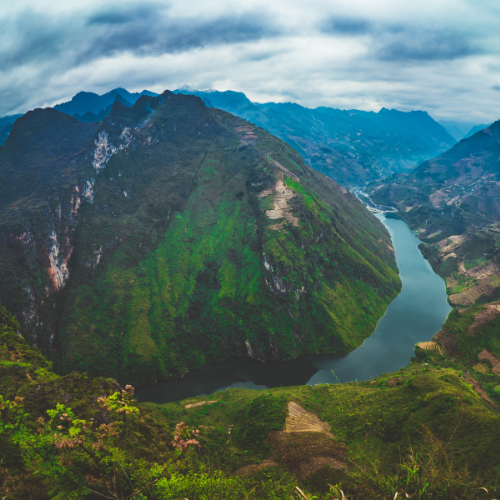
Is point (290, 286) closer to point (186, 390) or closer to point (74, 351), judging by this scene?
point (186, 390)

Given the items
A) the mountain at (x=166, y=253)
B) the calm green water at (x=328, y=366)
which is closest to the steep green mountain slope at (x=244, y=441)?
the calm green water at (x=328, y=366)

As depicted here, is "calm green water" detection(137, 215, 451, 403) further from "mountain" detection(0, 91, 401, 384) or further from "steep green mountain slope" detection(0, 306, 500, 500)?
"steep green mountain slope" detection(0, 306, 500, 500)

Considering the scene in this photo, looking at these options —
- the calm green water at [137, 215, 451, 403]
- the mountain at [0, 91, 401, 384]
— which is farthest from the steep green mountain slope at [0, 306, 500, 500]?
the mountain at [0, 91, 401, 384]

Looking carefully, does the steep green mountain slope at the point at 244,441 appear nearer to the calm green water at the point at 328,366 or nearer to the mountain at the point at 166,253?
the calm green water at the point at 328,366

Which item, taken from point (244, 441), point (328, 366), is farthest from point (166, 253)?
point (244, 441)

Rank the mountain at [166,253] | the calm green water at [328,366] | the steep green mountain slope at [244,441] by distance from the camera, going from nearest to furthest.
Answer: the steep green mountain slope at [244,441], the calm green water at [328,366], the mountain at [166,253]

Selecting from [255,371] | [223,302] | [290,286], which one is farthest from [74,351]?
[290,286]

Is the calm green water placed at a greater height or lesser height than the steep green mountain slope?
lesser

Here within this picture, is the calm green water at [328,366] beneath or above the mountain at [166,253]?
beneath
